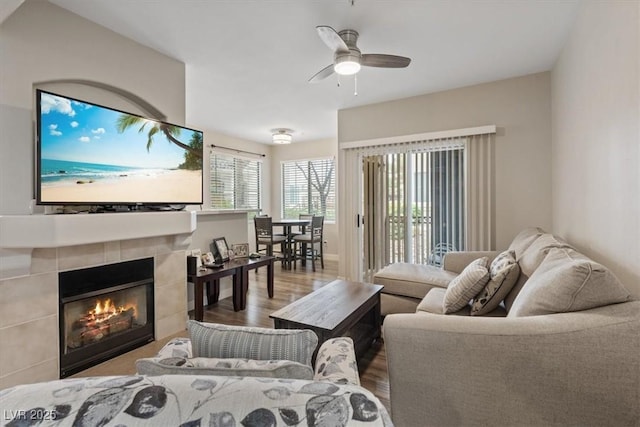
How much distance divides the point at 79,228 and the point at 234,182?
462 cm

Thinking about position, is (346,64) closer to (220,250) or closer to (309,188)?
(220,250)

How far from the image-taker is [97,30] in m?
2.33

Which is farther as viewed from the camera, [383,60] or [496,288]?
[383,60]

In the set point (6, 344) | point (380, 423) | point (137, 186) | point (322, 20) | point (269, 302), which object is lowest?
point (269, 302)

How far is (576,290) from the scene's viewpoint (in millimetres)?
1161

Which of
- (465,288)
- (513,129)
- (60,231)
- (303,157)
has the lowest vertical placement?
(465,288)

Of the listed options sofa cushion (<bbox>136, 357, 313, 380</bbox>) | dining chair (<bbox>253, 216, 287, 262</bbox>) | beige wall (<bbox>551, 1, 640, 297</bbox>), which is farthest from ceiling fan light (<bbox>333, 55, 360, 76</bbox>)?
dining chair (<bbox>253, 216, 287, 262</bbox>)

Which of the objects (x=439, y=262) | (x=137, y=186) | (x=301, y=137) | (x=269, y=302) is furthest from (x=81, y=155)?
(x=301, y=137)

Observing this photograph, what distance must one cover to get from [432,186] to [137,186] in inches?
130

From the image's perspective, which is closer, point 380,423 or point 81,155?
point 380,423

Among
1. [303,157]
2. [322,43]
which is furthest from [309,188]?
[322,43]

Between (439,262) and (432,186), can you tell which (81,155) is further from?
(439,262)

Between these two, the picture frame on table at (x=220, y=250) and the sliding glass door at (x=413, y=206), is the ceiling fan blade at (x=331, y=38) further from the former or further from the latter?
the picture frame on table at (x=220, y=250)

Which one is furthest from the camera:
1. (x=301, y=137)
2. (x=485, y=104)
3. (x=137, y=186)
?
(x=301, y=137)
